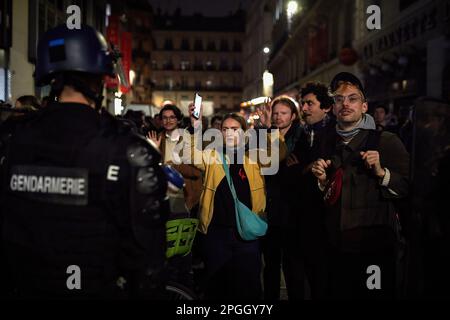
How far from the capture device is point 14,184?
2.30 m

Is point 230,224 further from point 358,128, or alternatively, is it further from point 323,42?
point 323,42

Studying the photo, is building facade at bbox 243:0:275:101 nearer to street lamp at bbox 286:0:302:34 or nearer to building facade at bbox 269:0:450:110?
street lamp at bbox 286:0:302:34

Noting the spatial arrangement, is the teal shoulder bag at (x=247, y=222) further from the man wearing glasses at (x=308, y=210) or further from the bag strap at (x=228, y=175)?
the man wearing glasses at (x=308, y=210)

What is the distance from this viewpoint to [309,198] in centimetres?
438

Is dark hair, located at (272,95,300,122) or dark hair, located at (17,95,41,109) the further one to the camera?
dark hair, located at (17,95,41,109)

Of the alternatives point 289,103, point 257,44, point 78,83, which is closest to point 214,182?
point 289,103

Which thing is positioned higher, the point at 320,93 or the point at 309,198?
the point at 320,93

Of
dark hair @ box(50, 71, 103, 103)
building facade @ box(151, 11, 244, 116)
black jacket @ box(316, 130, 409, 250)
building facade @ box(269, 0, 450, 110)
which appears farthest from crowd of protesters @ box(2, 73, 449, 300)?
building facade @ box(151, 11, 244, 116)

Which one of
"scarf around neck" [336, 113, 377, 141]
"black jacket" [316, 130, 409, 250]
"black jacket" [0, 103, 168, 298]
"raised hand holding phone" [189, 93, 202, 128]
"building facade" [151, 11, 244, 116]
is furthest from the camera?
"building facade" [151, 11, 244, 116]

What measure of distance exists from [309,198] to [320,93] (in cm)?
110

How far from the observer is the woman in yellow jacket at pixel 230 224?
14.0 feet

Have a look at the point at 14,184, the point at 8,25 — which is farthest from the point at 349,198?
the point at 8,25

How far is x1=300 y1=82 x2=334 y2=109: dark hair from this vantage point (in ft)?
15.7

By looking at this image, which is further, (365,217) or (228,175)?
(228,175)
